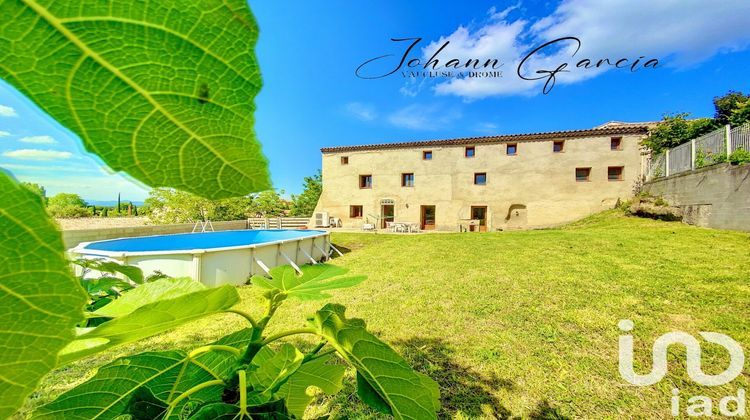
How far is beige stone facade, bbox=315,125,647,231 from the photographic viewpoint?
14.8 metres

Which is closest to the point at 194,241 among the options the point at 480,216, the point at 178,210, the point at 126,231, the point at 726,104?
the point at 126,231

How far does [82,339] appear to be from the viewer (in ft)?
0.98

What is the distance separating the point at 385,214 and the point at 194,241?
10.3 meters

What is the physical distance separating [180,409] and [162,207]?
17.1 metres

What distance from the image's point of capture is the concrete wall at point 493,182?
14805 mm

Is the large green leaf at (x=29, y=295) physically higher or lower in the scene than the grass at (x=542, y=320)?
higher

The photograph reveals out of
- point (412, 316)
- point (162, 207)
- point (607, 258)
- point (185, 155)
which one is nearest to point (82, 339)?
point (185, 155)

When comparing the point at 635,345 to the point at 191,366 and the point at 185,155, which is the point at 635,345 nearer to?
the point at 191,366

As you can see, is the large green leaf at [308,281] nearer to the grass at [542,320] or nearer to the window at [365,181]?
the grass at [542,320]

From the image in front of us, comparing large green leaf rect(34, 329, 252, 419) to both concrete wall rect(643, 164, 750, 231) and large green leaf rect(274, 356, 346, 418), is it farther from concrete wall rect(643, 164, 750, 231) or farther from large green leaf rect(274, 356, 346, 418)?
concrete wall rect(643, 164, 750, 231)

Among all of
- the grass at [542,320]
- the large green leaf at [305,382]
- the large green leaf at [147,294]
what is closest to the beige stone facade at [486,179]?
the grass at [542,320]

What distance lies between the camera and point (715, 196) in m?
8.11

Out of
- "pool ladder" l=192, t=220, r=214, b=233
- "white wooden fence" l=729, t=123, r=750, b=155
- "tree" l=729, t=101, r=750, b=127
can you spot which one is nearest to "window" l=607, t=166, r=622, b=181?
"tree" l=729, t=101, r=750, b=127

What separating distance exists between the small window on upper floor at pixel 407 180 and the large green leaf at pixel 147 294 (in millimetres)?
17175
